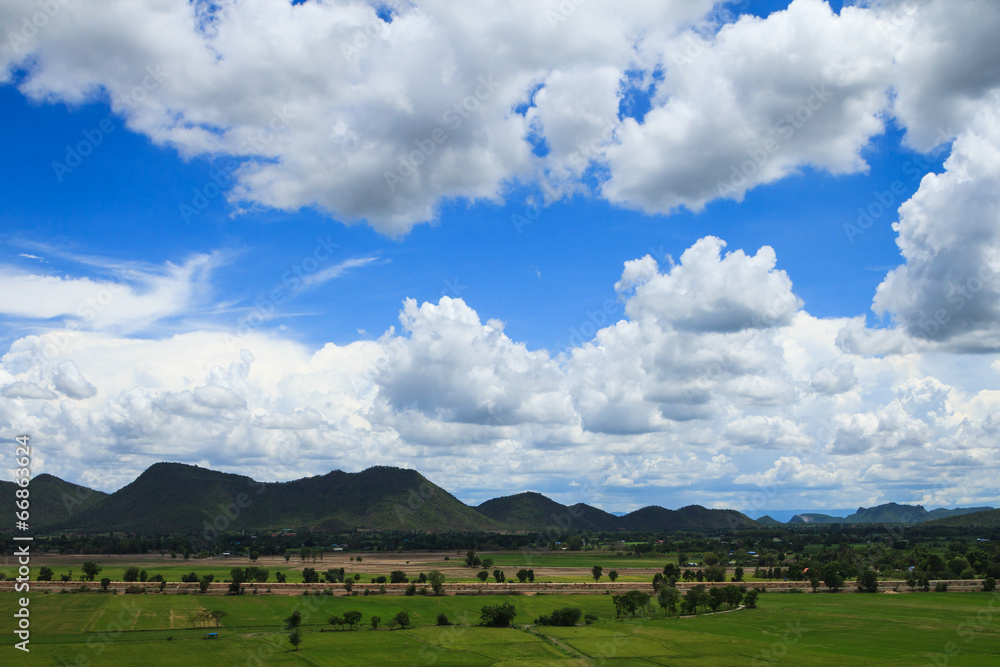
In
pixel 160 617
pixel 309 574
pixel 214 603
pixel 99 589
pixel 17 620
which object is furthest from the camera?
pixel 309 574

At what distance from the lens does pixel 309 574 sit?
197 metres

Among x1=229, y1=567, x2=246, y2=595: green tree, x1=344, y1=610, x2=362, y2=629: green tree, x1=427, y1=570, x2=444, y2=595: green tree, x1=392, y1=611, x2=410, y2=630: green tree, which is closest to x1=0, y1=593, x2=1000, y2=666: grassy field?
x1=392, y1=611, x2=410, y2=630: green tree

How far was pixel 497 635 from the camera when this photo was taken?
121 metres

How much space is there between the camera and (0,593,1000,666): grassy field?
100125 millimetres

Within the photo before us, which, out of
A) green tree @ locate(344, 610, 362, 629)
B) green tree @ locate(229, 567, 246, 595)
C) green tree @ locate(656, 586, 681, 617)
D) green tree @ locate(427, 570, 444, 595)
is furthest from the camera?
green tree @ locate(427, 570, 444, 595)

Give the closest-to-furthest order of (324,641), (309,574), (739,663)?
(739,663)
(324,641)
(309,574)

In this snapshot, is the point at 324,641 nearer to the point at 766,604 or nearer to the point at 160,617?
the point at 160,617

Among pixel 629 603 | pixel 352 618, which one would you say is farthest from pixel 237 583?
pixel 629 603

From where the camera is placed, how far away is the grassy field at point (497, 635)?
10012 cm

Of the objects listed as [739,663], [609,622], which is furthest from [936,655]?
[609,622]

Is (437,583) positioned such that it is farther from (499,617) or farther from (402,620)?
(499,617)

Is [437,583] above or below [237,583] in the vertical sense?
below

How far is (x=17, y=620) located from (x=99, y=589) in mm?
56677

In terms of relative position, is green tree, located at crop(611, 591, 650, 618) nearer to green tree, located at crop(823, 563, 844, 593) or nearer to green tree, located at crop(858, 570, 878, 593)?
green tree, located at crop(823, 563, 844, 593)
